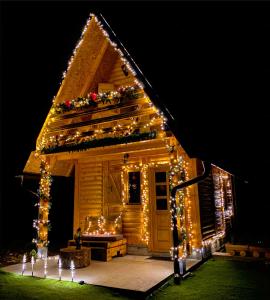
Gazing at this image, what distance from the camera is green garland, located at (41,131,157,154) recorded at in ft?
23.5

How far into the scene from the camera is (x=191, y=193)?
8.66 meters

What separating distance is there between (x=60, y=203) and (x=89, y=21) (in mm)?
8898

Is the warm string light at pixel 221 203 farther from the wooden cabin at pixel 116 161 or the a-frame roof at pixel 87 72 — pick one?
the a-frame roof at pixel 87 72

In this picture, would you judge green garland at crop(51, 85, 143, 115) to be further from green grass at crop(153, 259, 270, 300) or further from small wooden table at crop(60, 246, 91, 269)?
green grass at crop(153, 259, 270, 300)

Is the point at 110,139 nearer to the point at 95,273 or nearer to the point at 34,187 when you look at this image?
the point at 95,273

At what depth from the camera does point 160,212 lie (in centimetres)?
930

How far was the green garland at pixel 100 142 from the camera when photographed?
23.5 feet

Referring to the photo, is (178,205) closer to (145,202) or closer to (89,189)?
(145,202)

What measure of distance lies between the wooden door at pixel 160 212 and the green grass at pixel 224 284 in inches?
61.4

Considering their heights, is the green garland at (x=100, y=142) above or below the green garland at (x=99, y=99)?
below

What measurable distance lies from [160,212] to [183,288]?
344 cm

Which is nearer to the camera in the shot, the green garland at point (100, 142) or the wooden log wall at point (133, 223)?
the green garland at point (100, 142)

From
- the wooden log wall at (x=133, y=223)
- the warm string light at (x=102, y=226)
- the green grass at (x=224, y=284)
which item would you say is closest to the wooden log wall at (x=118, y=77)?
the wooden log wall at (x=133, y=223)

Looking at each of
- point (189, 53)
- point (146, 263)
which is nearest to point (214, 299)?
point (146, 263)
